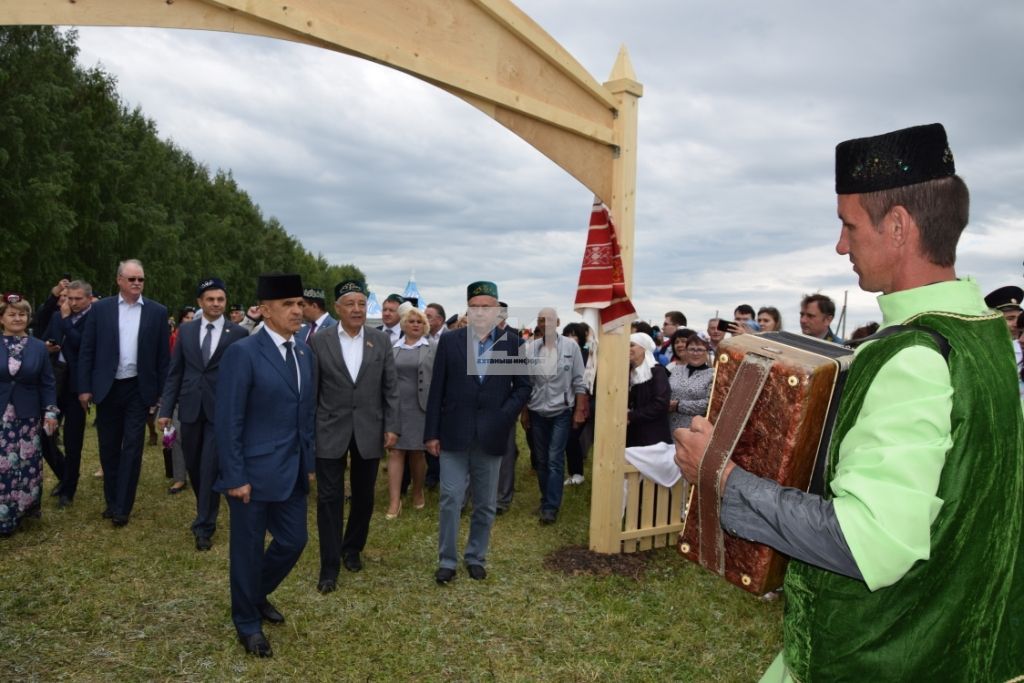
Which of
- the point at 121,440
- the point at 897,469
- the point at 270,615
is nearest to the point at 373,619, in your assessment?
the point at 270,615

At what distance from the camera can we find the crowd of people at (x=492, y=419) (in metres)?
1.50

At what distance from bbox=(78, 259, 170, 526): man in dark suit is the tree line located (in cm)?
2296

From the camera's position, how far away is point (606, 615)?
525 centimetres

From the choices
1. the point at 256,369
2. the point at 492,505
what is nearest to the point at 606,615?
the point at 492,505

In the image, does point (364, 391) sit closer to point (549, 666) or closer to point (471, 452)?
point (471, 452)

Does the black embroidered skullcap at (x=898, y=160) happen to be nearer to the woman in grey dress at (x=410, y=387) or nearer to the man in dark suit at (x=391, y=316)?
the woman in grey dress at (x=410, y=387)

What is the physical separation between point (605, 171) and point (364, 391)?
2667mm

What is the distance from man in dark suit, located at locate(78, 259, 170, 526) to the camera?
23.0ft

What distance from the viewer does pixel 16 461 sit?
6.61 meters

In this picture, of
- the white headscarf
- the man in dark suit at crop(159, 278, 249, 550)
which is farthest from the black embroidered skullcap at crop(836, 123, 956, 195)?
the man in dark suit at crop(159, 278, 249, 550)

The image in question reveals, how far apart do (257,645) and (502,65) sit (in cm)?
409

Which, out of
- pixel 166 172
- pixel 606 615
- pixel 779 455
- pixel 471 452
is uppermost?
pixel 166 172

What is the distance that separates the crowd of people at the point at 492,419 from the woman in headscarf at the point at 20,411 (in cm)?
2

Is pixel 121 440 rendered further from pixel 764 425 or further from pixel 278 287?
pixel 764 425
